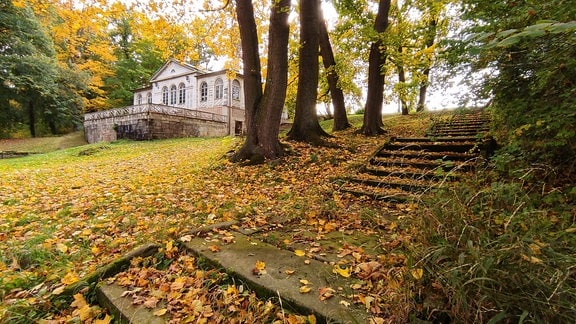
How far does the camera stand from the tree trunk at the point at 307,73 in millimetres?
8797

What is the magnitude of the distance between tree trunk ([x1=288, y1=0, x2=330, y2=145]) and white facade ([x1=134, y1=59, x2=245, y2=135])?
15463mm

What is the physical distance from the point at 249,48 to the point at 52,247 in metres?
5.99

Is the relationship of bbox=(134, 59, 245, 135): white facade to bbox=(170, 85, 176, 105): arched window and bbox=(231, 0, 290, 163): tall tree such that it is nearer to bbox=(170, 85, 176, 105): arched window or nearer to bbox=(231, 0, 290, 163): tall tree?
bbox=(170, 85, 176, 105): arched window

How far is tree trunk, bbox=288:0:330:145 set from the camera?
880 centimetres

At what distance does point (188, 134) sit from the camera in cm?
2139

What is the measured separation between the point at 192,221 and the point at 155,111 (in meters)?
17.9

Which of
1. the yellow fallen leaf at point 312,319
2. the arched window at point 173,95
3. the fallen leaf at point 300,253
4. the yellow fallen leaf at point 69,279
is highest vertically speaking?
the arched window at point 173,95

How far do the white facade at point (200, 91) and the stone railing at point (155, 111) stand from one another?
1.54 meters

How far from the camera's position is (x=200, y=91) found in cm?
2692

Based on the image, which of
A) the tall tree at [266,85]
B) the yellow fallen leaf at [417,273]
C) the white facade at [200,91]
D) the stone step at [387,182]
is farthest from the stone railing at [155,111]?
the yellow fallen leaf at [417,273]

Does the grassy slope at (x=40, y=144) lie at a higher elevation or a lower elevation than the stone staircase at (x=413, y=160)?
lower

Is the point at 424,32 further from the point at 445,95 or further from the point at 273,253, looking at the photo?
the point at 273,253

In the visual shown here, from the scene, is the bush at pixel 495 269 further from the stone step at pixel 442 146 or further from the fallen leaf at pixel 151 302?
the stone step at pixel 442 146

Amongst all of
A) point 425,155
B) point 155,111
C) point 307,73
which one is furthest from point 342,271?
point 155,111
